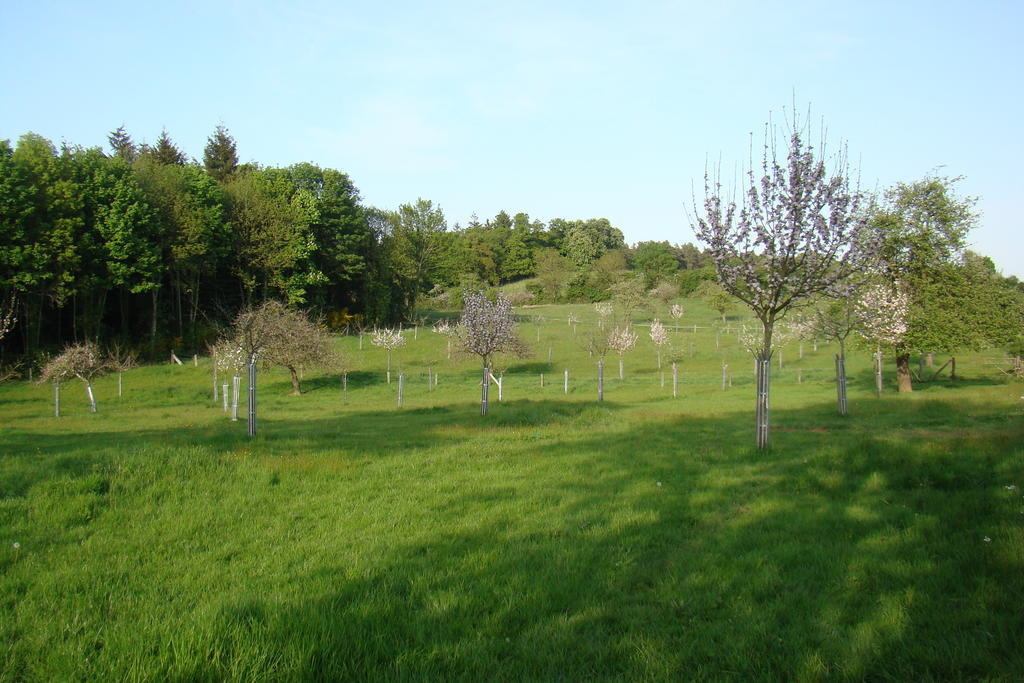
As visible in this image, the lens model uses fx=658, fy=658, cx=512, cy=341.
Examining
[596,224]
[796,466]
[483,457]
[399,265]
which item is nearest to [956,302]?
[796,466]

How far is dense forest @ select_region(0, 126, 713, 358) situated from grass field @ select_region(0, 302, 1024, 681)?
28.0 m

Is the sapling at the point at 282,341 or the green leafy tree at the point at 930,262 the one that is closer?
the green leafy tree at the point at 930,262

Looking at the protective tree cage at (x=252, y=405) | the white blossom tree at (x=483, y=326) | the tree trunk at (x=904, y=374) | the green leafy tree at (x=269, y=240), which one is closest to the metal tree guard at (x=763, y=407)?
the protective tree cage at (x=252, y=405)

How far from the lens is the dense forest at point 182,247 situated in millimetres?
41000

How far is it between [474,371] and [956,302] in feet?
100.0

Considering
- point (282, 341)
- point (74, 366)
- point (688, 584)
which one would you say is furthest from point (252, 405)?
point (282, 341)

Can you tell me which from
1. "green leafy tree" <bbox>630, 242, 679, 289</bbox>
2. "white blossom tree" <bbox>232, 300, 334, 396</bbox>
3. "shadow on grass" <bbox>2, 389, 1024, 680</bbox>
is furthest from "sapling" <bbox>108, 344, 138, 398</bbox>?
"green leafy tree" <bbox>630, 242, 679, 289</bbox>

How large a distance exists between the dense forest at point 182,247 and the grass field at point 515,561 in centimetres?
2797

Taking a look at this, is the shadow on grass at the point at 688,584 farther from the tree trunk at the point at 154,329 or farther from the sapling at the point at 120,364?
the tree trunk at the point at 154,329

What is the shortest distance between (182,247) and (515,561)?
51.1 meters

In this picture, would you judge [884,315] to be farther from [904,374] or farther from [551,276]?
[551,276]

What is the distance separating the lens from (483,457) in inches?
480

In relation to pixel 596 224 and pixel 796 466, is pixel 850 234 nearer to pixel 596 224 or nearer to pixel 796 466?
pixel 796 466

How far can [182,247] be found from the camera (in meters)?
49.7
